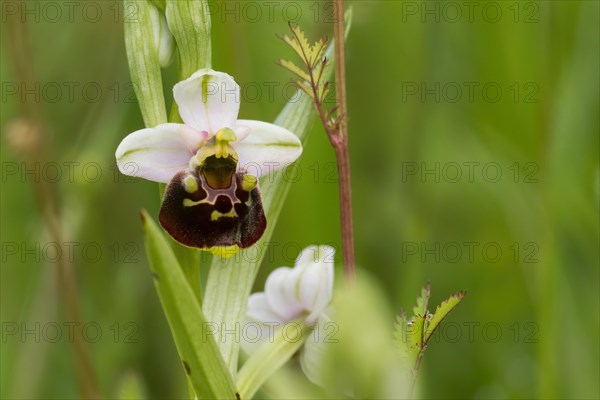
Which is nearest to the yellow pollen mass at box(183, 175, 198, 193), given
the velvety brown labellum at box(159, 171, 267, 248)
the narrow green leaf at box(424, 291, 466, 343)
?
the velvety brown labellum at box(159, 171, 267, 248)

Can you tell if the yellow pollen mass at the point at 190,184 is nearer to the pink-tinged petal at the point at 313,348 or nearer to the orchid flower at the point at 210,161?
the orchid flower at the point at 210,161

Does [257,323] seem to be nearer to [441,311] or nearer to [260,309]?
[260,309]

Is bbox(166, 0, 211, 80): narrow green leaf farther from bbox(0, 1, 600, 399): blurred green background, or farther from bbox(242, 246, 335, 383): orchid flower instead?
bbox(0, 1, 600, 399): blurred green background

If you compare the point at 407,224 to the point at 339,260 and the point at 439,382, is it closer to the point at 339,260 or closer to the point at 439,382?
the point at 339,260

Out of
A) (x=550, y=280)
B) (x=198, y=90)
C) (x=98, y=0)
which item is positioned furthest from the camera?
(x=98, y=0)

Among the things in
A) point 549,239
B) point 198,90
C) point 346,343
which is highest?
point 198,90

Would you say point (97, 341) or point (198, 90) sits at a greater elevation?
point (198, 90)

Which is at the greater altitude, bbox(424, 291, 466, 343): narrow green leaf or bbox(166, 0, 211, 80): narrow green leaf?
bbox(166, 0, 211, 80): narrow green leaf

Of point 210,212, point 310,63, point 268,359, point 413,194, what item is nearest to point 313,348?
point 268,359

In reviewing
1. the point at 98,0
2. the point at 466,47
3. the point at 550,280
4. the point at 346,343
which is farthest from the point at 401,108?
the point at 346,343
